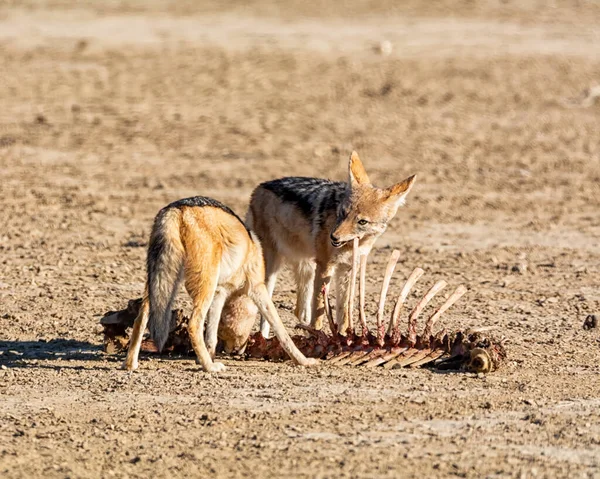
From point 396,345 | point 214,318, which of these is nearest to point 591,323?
point 396,345

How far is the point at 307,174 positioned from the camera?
14594 millimetres

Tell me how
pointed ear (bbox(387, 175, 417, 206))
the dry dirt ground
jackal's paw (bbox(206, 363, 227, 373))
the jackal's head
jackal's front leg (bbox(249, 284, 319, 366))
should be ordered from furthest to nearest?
pointed ear (bbox(387, 175, 417, 206)) < the jackal's head < jackal's front leg (bbox(249, 284, 319, 366)) < jackal's paw (bbox(206, 363, 227, 373)) < the dry dirt ground

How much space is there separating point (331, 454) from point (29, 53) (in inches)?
615

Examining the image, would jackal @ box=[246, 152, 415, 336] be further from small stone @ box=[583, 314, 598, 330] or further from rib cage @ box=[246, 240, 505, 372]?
small stone @ box=[583, 314, 598, 330]

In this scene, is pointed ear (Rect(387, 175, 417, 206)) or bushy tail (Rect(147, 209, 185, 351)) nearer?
bushy tail (Rect(147, 209, 185, 351))

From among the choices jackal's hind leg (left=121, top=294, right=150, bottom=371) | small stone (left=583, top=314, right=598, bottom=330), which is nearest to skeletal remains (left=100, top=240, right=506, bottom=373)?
jackal's hind leg (left=121, top=294, right=150, bottom=371)

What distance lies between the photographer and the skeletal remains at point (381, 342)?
7.91 m

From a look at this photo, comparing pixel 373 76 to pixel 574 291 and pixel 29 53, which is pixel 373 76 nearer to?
pixel 29 53

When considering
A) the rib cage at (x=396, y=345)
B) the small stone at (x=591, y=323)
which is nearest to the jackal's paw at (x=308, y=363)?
the rib cage at (x=396, y=345)

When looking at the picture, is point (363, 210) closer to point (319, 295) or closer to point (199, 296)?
point (319, 295)

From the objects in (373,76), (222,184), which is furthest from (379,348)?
(373,76)

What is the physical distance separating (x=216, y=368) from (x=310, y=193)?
64.7 inches

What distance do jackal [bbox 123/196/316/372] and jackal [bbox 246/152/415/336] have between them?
27.1 inches

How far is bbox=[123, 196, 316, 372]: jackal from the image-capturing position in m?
7.62
